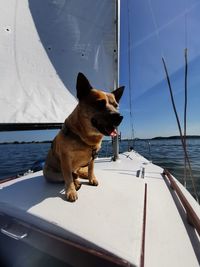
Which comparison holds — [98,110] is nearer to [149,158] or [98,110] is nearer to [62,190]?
[62,190]

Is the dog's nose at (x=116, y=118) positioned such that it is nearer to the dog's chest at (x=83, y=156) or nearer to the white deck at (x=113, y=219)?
the dog's chest at (x=83, y=156)

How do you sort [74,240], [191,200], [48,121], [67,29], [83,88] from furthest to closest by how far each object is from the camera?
1. [67,29]
2. [48,121]
3. [191,200]
4. [83,88]
5. [74,240]

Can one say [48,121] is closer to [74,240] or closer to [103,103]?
[103,103]

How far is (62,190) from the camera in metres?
1.91

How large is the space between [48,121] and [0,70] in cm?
105

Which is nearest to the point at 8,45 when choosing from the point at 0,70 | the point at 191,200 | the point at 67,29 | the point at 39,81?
the point at 0,70

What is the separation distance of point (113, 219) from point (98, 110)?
0.90 m

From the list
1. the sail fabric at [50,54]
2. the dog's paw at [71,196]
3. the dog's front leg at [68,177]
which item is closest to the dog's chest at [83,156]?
the dog's front leg at [68,177]

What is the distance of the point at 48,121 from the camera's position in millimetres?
3184

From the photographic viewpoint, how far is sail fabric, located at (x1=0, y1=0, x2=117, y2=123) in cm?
305

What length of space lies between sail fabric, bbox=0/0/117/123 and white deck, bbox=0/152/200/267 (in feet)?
5.05

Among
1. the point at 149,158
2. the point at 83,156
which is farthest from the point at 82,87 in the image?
the point at 149,158

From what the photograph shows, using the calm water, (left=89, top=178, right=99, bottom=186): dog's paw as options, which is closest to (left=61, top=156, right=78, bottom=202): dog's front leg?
(left=89, top=178, right=99, bottom=186): dog's paw

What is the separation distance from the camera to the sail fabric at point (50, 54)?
3.05 meters
